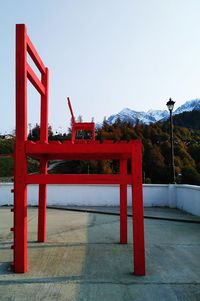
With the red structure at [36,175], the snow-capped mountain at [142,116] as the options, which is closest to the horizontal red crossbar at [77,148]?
the red structure at [36,175]

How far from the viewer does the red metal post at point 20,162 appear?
500 cm

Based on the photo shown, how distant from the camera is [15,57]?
5.18 meters

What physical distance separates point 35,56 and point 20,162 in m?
2.00

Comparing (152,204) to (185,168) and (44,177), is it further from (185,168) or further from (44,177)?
(185,168)

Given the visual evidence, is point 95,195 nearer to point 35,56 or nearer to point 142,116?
point 35,56

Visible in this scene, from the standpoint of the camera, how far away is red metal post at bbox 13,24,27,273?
197 inches

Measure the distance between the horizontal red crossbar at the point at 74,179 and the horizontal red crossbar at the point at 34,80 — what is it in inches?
62.6

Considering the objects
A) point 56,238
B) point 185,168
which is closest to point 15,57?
point 56,238

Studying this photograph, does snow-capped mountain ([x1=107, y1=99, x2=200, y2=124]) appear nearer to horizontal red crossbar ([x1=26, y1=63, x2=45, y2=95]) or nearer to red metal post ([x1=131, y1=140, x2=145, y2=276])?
horizontal red crossbar ([x1=26, y1=63, x2=45, y2=95])

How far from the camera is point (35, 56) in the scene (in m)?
6.11

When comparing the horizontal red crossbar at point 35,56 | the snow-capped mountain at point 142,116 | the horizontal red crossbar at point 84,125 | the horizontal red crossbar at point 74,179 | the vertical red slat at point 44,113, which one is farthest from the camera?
the snow-capped mountain at point 142,116

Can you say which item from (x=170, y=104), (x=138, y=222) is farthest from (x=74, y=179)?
(x=170, y=104)

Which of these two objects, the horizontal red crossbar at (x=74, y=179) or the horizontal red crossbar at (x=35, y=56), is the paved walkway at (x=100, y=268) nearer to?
the horizontal red crossbar at (x=74, y=179)

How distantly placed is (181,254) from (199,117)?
55.5m
